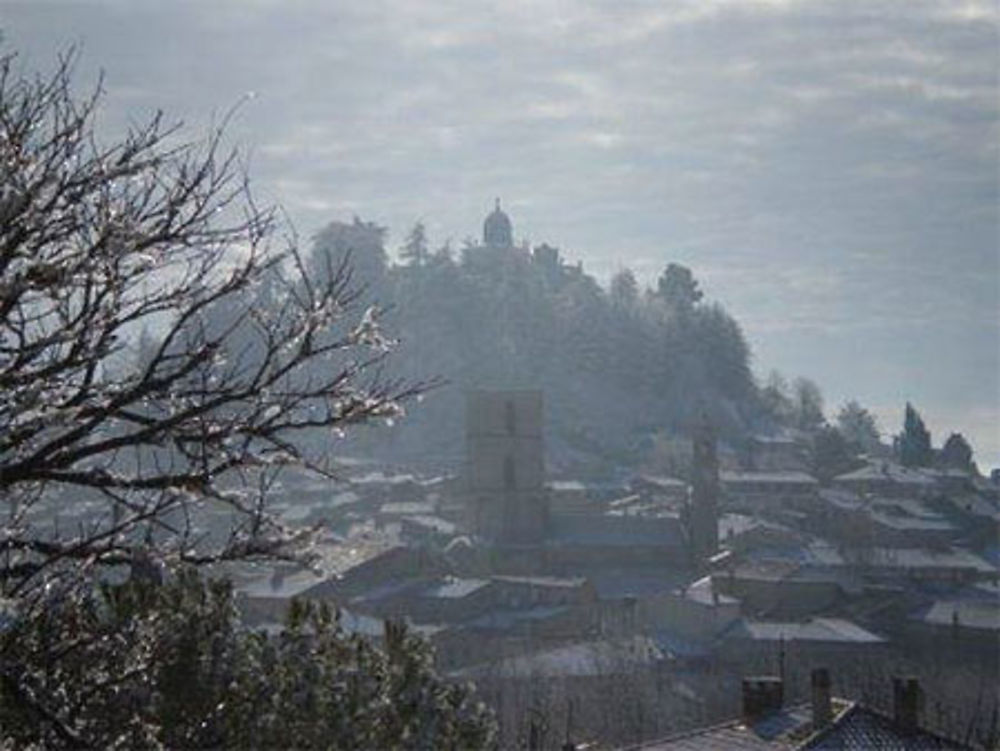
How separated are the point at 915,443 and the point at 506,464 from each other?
53452 millimetres

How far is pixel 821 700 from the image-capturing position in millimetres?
20078

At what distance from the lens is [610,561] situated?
61.5 m

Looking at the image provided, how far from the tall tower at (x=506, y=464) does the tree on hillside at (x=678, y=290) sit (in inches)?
2540

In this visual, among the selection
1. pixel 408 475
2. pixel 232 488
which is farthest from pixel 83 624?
pixel 408 475

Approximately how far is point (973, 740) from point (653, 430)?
7647 centimetres

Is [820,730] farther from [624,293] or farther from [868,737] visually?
[624,293]

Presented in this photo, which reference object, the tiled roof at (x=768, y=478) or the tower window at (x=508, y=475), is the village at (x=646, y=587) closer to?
the tower window at (x=508, y=475)

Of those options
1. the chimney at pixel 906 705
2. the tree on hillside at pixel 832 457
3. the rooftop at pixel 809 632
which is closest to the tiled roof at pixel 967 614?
the rooftop at pixel 809 632

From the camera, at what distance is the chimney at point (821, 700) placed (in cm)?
1988

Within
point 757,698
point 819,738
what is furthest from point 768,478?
point 819,738

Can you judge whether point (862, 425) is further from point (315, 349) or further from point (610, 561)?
point (315, 349)

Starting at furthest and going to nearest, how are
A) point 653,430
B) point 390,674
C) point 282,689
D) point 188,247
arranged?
1. point 653,430
2. point 390,674
3. point 282,689
4. point 188,247

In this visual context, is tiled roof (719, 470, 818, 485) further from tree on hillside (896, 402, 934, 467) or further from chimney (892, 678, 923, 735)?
chimney (892, 678, 923, 735)

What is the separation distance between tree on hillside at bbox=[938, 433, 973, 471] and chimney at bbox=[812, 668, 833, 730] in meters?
89.2
